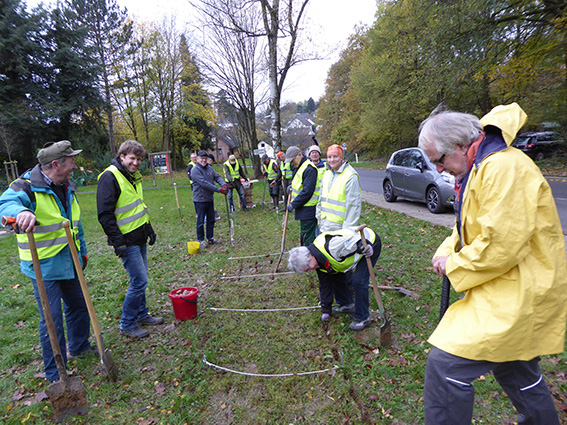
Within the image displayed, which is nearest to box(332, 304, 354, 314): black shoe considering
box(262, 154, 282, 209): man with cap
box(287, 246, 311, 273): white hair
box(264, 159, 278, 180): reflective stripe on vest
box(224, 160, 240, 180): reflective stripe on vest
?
box(287, 246, 311, 273): white hair

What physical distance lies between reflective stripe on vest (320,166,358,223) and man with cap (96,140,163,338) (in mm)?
2221

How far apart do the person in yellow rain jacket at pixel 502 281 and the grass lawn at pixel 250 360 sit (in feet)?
3.63

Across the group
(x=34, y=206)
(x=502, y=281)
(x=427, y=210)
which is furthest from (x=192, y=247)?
(x=427, y=210)

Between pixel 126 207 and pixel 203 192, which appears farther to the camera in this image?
pixel 203 192

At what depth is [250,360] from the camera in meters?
3.39

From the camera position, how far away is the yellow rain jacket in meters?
1.45

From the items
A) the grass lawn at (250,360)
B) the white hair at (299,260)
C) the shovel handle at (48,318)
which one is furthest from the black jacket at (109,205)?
the white hair at (299,260)

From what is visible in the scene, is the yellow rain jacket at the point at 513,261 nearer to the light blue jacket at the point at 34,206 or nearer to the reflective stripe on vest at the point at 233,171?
the light blue jacket at the point at 34,206

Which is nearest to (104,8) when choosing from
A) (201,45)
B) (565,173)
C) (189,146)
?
(201,45)

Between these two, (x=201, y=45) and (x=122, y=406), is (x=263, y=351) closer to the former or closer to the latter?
(x=122, y=406)

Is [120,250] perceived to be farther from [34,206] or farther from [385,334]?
[385,334]

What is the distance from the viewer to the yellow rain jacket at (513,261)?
1.45m

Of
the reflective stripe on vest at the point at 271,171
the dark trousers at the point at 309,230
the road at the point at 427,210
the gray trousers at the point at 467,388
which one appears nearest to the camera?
the gray trousers at the point at 467,388

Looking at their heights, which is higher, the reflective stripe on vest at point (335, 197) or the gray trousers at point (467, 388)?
the reflective stripe on vest at point (335, 197)
